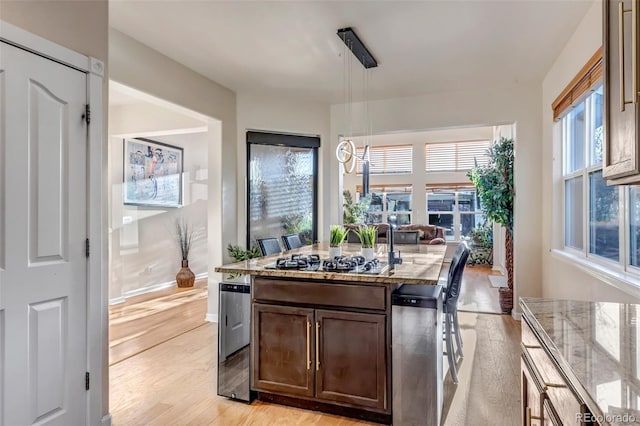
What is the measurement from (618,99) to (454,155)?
8.70m

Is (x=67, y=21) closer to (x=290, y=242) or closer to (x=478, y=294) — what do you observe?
(x=290, y=242)

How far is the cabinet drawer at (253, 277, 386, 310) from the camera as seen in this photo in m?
2.18

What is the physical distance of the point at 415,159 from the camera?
984cm

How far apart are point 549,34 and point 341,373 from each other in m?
3.22

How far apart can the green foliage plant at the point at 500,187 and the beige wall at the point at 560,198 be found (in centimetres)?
39

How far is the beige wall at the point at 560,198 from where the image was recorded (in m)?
2.57

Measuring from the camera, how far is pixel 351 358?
2.21m

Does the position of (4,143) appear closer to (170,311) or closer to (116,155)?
(170,311)

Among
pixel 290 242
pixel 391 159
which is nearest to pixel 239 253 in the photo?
pixel 290 242

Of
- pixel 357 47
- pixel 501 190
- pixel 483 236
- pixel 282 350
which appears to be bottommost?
pixel 282 350

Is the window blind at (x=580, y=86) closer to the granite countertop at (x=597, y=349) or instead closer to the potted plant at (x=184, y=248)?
the granite countertop at (x=597, y=349)

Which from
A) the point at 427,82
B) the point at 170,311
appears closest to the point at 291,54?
the point at 427,82

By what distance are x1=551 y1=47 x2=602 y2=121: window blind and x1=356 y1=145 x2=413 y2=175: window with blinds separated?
619 cm

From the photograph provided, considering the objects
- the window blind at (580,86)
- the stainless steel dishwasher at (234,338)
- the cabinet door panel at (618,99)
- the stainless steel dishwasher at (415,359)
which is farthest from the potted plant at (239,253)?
the cabinet door panel at (618,99)
